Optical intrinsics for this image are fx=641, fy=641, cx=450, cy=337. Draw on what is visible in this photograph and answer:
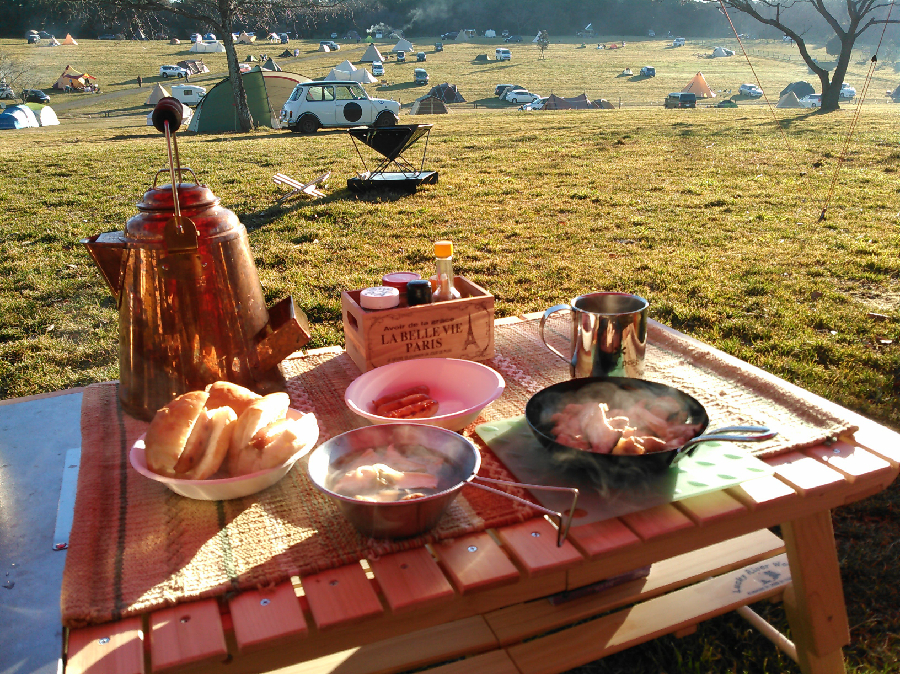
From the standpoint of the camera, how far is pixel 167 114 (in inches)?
51.1

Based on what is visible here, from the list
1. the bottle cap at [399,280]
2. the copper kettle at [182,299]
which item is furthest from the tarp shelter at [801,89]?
the copper kettle at [182,299]

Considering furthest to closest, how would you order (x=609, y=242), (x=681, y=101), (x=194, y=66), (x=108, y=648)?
(x=194, y=66), (x=681, y=101), (x=609, y=242), (x=108, y=648)

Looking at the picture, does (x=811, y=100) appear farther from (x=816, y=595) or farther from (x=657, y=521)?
(x=657, y=521)

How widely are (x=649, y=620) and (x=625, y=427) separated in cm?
94

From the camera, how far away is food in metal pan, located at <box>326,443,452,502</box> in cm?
107

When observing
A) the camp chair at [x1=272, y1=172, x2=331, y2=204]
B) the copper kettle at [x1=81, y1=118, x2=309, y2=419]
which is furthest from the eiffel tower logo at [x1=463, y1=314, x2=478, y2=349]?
the camp chair at [x1=272, y1=172, x2=331, y2=204]

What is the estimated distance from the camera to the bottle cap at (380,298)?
5.53 ft

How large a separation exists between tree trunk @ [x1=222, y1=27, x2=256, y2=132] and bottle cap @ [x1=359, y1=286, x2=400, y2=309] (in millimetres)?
16128

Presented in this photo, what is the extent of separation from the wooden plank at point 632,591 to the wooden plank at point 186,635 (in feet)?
3.18

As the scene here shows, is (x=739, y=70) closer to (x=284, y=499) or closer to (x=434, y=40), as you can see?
(x=434, y=40)

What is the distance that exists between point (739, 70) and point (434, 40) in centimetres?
2952

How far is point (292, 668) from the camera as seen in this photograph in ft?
5.43

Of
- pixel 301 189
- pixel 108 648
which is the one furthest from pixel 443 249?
pixel 301 189

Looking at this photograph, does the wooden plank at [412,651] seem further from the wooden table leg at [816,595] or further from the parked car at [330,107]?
the parked car at [330,107]
